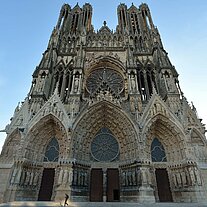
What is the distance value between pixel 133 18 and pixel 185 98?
14.8 meters

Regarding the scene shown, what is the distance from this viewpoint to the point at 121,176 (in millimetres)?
11586

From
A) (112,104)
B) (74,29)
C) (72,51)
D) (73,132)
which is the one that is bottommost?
(73,132)

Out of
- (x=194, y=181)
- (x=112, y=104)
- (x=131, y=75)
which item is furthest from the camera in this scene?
(x=131, y=75)

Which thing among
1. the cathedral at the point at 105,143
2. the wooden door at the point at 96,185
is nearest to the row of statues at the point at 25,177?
the cathedral at the point at 105,143

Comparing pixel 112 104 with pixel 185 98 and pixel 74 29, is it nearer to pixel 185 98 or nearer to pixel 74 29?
pixel 185 98

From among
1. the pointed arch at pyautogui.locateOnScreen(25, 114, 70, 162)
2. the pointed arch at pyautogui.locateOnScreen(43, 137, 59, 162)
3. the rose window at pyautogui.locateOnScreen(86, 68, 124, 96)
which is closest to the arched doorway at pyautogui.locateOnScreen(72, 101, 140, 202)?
the pointed arch at pyautogui.locateOnScreen(25, 114, 70, 162)

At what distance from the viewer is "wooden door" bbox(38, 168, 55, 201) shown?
11075mm

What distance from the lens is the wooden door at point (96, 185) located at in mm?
11344

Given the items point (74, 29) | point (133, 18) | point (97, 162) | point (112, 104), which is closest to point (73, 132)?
point (97, 162)

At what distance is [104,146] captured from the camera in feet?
42.4

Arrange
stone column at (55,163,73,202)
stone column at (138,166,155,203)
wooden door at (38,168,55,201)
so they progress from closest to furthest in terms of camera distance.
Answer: stone column at (138,166,155,203) < stone column at (55,163,73,202) < wooden door at (38,168,55,201)

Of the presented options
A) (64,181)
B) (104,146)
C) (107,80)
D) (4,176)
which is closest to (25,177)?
(4,176)

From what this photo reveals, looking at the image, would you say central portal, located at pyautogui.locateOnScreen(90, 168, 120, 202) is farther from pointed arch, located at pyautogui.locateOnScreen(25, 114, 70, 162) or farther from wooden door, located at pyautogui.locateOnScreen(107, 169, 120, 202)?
pointed arch, located at pyautogui.locateOnScreen(25, 114, 70, 162)

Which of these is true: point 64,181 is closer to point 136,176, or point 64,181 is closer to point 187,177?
point 136,176
